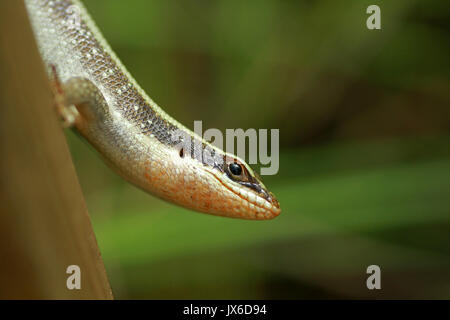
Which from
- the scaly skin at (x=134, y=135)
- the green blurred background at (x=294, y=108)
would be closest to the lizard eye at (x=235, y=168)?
the scaly skin at (x=134, y=135)

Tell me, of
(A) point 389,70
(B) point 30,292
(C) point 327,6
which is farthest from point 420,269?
(B) point 30,292

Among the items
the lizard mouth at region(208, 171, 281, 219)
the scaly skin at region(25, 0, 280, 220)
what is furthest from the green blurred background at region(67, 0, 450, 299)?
the scaly skin at region(25, 0, 280, 220)

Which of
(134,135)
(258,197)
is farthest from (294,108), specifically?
(134,135)

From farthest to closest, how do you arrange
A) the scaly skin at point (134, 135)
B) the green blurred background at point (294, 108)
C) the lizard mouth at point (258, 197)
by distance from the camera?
the green blurred background at point (294, 108)
the lizard mouth at point (258, 197)
the scaly skin at point (134, 135)

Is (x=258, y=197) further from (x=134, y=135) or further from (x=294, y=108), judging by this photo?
(x=294, y=108)

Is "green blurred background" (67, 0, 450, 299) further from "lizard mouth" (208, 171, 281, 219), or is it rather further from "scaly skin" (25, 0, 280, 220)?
"scaly skin" (25, 0, 280, 220)

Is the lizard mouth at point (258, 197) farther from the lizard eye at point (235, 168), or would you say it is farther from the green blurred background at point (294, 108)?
the green blurred background at point (294, 108)
